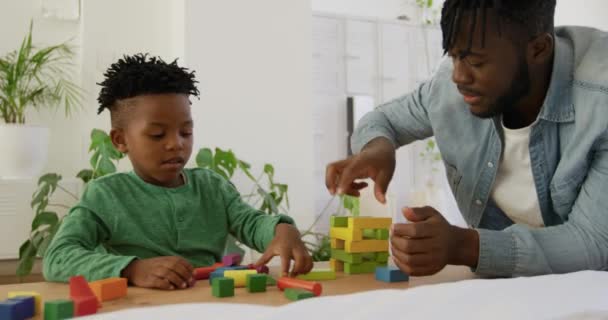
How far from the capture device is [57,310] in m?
0.66

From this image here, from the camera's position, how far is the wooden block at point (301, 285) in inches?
31.9

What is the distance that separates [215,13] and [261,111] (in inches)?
23.3

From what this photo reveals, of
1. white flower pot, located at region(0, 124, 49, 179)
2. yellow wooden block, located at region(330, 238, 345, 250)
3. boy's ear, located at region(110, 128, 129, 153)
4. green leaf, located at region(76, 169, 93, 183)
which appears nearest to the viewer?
yellow wooden block, located at region(330, 238, 345, 250)

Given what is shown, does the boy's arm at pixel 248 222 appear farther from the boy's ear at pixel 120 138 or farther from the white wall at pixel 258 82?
the white wall at pixel 258 82

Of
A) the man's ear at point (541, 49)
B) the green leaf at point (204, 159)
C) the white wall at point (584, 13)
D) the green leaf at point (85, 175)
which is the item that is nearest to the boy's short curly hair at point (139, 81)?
the man's ear at point (541, 49)

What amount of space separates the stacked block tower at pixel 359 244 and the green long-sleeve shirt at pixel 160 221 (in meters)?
0.20

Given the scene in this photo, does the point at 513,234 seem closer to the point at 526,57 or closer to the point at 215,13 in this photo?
the point at 526,57

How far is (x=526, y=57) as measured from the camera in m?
1.10

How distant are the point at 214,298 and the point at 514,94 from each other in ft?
2.22

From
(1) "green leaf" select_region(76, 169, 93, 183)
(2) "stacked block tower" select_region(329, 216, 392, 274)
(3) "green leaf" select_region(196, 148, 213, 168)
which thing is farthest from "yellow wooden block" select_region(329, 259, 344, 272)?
(1) "green leaf" select_region(76, 169, 93, 183)

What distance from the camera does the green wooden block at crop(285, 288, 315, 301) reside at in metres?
0.75

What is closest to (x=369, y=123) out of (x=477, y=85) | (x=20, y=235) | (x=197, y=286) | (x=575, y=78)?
(x=477, y=85)

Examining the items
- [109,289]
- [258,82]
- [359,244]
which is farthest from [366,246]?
[258,82]

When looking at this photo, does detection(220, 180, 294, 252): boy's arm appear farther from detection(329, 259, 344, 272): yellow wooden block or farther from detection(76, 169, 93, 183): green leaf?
detection(76, 169, 93, 183): green leaf
